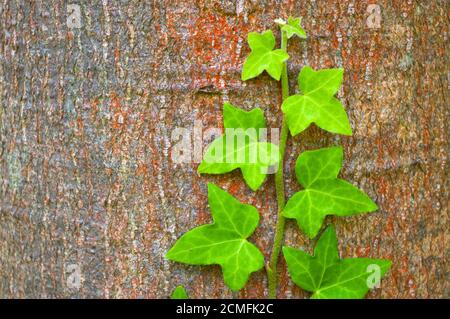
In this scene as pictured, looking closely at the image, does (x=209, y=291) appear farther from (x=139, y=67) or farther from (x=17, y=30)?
(x=17, y=30)

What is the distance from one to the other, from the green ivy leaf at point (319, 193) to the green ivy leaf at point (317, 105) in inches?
1.8

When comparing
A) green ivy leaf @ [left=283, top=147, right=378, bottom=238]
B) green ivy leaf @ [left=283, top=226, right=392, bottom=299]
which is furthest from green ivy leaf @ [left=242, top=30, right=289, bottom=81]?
green ivy leaf @ [left=283, top=226, right=392, bottom=299]

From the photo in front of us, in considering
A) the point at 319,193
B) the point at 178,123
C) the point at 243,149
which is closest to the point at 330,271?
the point at 319,193

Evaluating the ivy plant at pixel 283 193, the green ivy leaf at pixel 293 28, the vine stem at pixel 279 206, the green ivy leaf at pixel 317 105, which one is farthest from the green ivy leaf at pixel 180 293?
the green ivy leaf at pixel 293 28

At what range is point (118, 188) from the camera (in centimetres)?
90

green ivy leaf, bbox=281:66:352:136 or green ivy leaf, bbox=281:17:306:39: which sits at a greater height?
green ivy leaf, bbox=281:17:306:39

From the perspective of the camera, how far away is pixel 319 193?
0.87 metres

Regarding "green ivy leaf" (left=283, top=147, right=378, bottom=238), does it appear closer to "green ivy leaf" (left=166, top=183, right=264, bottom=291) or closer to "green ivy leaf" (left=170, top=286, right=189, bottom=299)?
"green ivy leaf" (left=166, top=183, right=264, bottom=291)

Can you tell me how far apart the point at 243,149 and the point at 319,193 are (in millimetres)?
146

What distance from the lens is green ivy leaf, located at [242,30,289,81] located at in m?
0.83

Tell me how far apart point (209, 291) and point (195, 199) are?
0.16 meters

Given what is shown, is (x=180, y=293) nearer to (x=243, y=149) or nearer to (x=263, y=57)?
(x=243, y=149)

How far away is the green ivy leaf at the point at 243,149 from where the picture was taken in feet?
2.79
